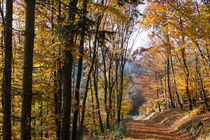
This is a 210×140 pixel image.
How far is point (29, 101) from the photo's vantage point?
2.79m

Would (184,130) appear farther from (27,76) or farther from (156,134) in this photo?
(27,76)

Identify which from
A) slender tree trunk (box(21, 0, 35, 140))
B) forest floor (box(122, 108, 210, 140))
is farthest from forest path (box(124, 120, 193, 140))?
slender tree trunk (box(21, 0, 35, 140))

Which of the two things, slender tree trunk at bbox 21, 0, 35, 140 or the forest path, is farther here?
the forest path

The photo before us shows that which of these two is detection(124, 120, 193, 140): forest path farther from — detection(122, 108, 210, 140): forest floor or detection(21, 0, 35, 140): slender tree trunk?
detection(21, 0, 35, 140): slender tree trunk

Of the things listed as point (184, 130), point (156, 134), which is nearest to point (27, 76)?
point (156, 134)

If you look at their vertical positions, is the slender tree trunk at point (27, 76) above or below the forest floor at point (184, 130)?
above

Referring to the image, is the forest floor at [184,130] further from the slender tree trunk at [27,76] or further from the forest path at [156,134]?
the slender tree trunk at [27,76]

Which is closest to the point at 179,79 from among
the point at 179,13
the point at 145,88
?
the point at 179,13

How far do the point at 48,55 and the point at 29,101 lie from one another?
3.06 meters

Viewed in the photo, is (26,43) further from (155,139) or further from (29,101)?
(155,139)

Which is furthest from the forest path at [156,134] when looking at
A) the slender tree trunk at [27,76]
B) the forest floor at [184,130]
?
the slender tree trunk at [27,76]

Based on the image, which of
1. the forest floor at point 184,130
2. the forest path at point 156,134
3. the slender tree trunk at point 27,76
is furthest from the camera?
the forest path at point 156,134

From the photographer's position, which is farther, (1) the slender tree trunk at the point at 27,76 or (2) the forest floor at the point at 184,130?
(2) the forest floor at the point at 184,130

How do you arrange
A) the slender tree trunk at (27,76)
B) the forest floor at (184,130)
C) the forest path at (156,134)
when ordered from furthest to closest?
1. the forest path at (156,134)
2. the forest floor at (184,130)
3. the slender tree trunk at (27,76)
